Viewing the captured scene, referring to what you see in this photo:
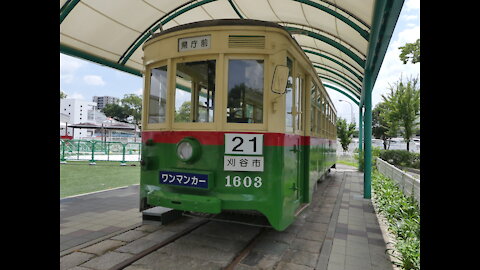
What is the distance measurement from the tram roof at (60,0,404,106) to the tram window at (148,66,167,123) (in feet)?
6.55

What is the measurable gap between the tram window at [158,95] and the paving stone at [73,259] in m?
1.95

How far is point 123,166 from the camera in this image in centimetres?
1380

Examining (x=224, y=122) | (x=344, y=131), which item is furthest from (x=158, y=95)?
(x=344, y=131)

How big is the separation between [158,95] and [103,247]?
2.22 m

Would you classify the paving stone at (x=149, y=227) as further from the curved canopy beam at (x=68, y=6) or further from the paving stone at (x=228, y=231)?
the curved canopy beam at (x=68, y=6)

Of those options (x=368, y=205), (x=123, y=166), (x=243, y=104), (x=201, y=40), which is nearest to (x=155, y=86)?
(x=201, y=40)

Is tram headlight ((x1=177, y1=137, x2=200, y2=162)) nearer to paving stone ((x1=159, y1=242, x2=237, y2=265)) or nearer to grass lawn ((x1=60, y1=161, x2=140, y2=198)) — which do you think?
paving stone ((x1=159, y1=242, x2=237, y2=265))

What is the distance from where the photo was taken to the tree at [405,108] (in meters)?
18.2

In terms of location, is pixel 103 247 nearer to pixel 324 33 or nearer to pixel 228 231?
pixel 228 231

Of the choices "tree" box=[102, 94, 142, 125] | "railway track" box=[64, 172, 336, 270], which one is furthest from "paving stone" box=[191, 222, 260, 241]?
"tree" box=[102, 94, 142, 125]
